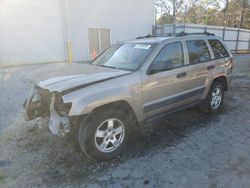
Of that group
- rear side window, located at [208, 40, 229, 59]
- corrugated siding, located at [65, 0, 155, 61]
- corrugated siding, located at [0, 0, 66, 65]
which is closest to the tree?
corrugated siding, located at [65, 0, 155, 61]

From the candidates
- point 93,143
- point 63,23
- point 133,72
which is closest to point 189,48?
point 133,72

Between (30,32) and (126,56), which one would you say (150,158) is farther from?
(30,32)

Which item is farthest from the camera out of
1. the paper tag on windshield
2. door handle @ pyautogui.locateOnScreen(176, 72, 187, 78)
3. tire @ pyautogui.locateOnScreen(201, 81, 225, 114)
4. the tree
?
the tree

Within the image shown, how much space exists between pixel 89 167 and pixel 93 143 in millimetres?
355

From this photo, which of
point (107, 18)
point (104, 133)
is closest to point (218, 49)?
point (104, 133)

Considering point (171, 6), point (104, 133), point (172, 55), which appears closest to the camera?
point (104, 133)

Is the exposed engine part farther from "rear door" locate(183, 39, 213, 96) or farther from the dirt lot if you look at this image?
"rear door" locate(183, 39, 213, 96)

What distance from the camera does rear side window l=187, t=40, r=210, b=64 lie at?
4340 millimetres

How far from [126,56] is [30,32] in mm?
10848

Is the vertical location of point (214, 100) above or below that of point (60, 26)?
below

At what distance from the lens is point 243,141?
3842mm

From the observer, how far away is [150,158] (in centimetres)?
335

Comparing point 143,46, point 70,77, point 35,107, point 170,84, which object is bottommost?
point 35,107

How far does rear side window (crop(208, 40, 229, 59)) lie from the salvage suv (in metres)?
0.04
